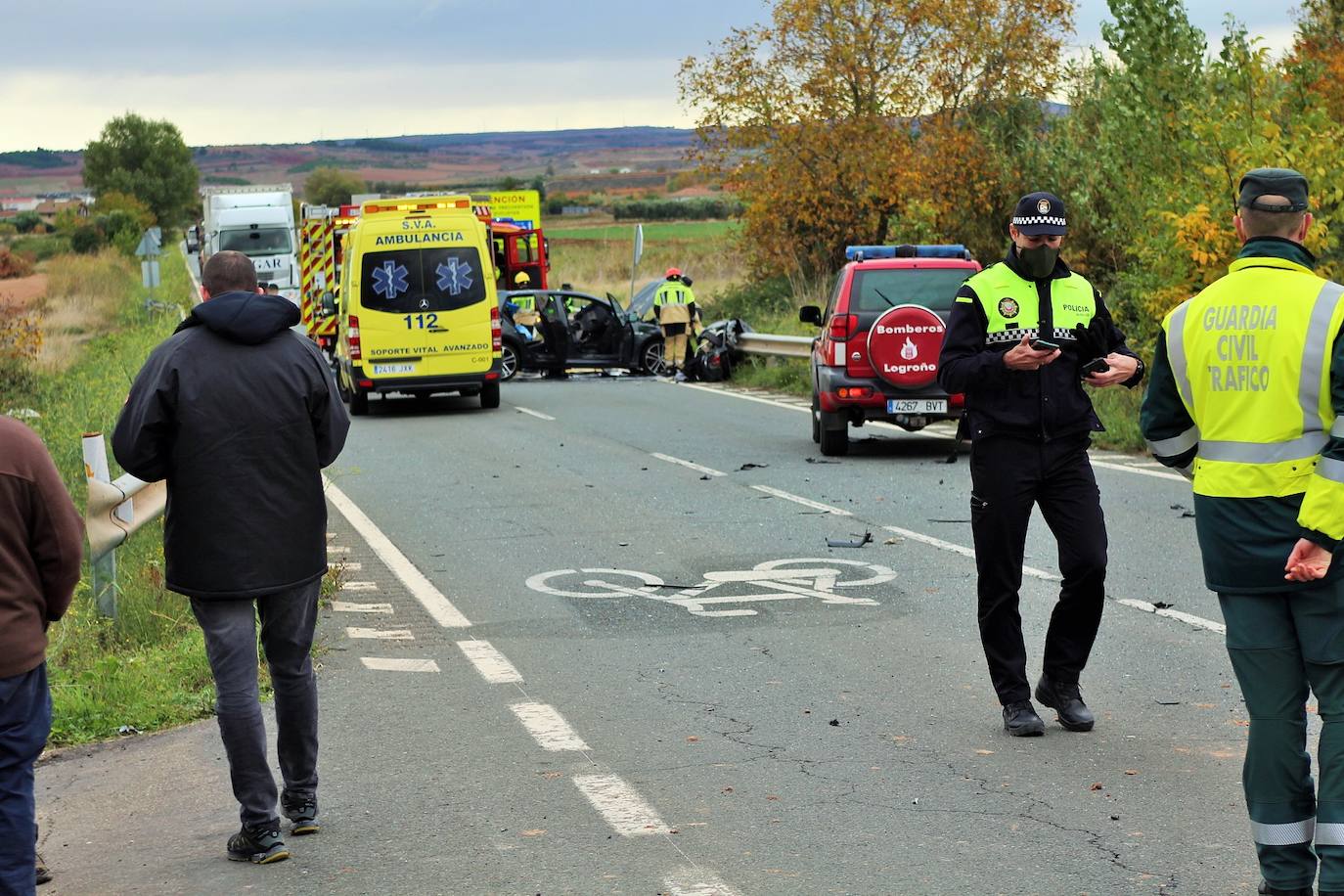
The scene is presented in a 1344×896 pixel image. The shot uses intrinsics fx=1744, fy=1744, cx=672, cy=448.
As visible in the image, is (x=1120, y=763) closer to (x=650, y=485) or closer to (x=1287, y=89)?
(x=650, y=485)

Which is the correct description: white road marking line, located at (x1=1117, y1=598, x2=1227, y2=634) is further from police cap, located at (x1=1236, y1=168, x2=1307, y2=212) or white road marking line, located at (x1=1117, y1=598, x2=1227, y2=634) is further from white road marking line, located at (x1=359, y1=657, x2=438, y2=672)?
police cap, located at (x1=1236, y1=168, x2=1307, y2=212)

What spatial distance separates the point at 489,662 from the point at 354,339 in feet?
51.6

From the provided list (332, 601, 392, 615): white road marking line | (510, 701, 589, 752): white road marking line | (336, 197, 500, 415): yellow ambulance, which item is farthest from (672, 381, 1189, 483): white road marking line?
(510, 701, 589, 752): white road marking line

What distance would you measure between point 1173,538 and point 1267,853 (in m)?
6.94

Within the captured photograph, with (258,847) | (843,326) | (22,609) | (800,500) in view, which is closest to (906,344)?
(843,326)

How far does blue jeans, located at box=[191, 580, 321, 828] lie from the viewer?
5.53 meters

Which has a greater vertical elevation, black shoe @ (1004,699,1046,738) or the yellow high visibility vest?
the yellow high visibility vest

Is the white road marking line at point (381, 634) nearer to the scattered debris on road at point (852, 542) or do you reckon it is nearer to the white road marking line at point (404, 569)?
the white road marking line at point (404, 569)

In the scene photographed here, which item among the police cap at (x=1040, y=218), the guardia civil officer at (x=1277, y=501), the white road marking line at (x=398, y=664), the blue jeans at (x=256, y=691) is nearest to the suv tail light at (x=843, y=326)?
the white road marking line at (x=398, y=664)

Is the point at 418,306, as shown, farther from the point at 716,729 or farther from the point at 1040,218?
the point at 1040,218

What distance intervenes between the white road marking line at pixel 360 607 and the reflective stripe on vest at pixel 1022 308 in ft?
13.5

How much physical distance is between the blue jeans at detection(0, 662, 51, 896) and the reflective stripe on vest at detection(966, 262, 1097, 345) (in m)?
3.84

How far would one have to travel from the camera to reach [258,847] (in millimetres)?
5484

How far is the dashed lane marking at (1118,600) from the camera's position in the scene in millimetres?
8648
